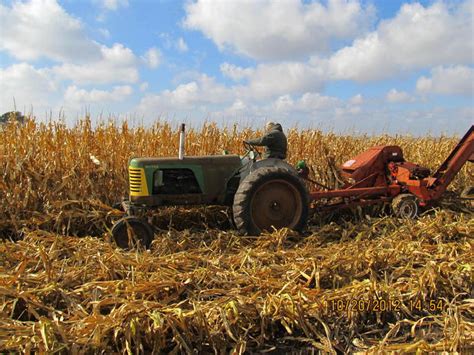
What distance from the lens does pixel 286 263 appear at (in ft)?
12.4

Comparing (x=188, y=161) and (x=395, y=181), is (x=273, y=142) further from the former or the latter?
(x=395, y=181)

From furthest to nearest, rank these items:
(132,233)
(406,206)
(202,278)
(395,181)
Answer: (395,181) → (406,206) → (132,233) → (202,278)

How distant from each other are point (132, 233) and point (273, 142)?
215cm

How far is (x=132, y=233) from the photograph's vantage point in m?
4.34

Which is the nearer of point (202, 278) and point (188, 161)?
point (202, 278)

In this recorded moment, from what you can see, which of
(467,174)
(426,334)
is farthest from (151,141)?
(467,174)

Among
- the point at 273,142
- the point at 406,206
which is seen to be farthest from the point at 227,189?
the point at 406,206

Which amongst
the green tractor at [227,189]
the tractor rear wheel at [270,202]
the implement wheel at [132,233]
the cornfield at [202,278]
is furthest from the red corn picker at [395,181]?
the implement wheel at [132,233]

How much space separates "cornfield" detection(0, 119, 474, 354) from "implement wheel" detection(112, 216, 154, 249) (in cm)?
15

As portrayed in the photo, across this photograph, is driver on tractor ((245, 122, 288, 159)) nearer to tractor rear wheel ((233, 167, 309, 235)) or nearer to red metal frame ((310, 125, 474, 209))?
tractor rear wheel ((233, 167, 309, 235))

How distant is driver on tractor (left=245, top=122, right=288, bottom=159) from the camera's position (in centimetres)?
517

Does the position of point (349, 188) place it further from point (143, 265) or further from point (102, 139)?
point (102, 139)

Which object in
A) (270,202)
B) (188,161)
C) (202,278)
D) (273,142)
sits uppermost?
(273,142)

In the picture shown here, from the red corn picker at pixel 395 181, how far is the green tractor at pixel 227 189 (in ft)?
1.86
